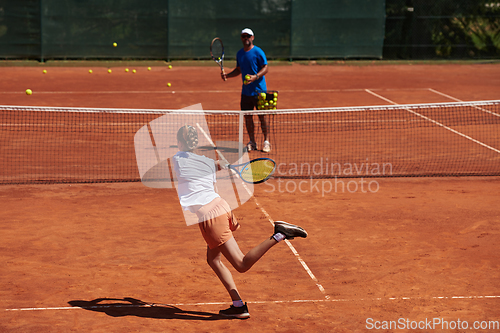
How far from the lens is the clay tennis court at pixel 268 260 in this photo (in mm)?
5051

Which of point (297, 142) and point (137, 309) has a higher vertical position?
point (297, 142)

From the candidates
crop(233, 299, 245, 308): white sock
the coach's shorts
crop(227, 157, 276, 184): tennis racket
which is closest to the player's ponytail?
the coach's shorts

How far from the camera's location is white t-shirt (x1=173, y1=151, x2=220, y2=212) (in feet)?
16.1

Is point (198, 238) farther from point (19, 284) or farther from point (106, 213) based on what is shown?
point (19, 284)

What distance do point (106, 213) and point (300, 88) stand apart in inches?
457

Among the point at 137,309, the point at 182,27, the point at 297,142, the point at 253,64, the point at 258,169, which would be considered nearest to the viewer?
the point at 137,309

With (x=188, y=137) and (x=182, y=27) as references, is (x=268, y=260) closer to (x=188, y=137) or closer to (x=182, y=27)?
(x=188, y=137)

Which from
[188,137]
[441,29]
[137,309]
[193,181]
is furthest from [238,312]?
[441,29]

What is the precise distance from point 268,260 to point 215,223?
166 cm

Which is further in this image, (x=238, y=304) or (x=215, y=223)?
(x=238, y=304)

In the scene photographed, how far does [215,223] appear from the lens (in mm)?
4836

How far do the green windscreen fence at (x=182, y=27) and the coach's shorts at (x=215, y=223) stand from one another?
1756 cm

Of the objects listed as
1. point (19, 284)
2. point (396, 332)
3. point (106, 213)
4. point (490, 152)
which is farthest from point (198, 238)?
point (490, 152)

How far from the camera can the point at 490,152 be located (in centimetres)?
1128
